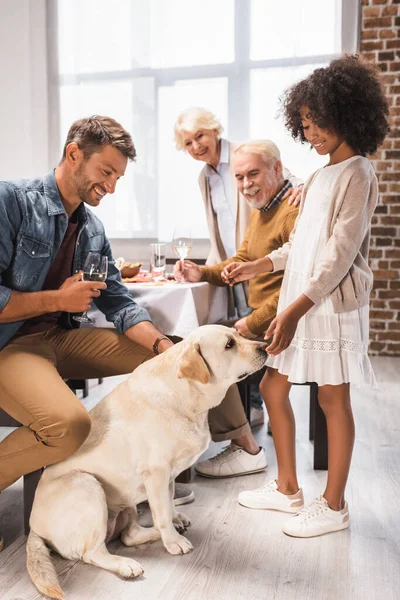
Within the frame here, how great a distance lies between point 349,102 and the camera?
1.91 meters

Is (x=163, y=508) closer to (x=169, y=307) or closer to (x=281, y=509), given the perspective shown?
(x=281, y=509)

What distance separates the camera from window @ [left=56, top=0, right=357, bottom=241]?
16.3 ft

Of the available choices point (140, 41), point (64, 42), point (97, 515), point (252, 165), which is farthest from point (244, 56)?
point (97, 515)

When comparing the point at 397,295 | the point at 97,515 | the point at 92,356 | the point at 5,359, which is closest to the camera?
the point at 97,515

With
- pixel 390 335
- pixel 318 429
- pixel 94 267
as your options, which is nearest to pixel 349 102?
pixel 94 267

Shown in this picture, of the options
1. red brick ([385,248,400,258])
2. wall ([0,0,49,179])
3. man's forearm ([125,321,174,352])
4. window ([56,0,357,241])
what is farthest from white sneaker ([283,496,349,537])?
wall ([0,0,49,179])

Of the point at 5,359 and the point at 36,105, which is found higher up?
the point at 36,105

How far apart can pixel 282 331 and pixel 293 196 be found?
2.66ft

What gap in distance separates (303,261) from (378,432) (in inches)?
54.6

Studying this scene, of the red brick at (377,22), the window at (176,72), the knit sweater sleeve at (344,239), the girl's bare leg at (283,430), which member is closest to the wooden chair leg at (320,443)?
the girl's bare leg at (283,430)

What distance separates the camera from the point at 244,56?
5.07 m

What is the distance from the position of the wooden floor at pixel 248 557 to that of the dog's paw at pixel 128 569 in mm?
18

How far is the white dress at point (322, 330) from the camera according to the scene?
1899 mm

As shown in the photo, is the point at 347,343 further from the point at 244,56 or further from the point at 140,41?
the point at 140,41
